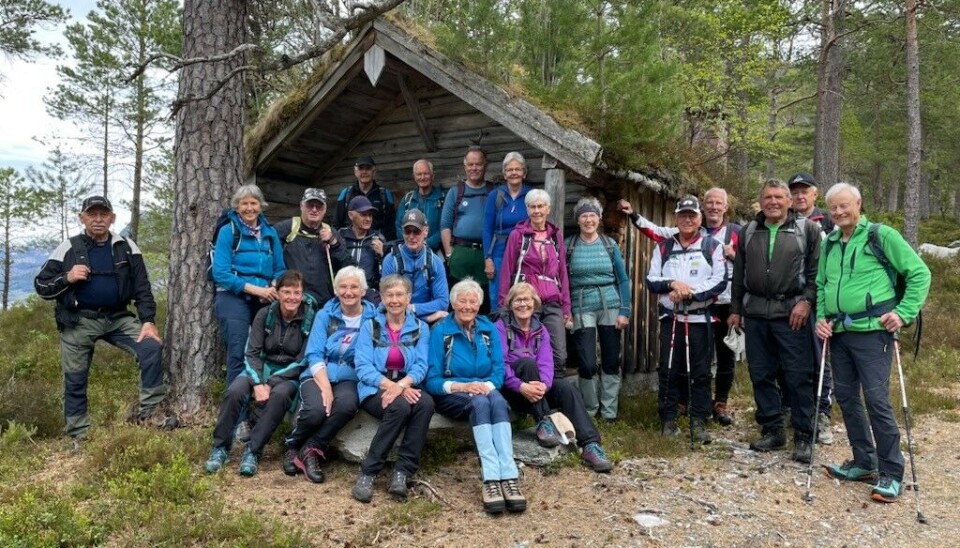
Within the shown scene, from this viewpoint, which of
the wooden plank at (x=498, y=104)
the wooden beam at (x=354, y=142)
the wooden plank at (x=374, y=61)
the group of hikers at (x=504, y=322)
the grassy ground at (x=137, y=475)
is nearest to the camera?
the grassy ground at (x=137, y=475)

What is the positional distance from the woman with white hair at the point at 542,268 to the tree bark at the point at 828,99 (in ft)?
42.3

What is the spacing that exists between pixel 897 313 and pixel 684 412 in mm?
2644

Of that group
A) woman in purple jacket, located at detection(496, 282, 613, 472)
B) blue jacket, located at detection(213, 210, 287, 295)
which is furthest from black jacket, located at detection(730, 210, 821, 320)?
blue jacket, located at detection(213, 210, 287, 295)

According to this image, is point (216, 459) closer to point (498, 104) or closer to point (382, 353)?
point (382, 353)

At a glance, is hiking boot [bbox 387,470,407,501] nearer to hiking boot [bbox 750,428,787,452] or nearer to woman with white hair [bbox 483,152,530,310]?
woman with white hair [bbox 483,152,530,310]

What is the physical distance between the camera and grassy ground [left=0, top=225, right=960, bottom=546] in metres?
3.84

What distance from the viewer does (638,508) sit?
4379mm

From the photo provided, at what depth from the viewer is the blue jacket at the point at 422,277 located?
18.9 ft

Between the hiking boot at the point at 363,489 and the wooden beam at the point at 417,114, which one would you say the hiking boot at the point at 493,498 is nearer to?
the hiking boot at the point at 363,489

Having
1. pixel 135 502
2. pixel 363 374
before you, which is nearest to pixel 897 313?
pixel 363 374

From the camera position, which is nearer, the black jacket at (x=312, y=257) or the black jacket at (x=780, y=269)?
the black jacket at (x=780, y=269)

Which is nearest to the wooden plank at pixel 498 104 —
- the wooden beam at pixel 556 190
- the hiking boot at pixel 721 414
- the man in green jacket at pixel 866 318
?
the wooden beam at pixel 556 190

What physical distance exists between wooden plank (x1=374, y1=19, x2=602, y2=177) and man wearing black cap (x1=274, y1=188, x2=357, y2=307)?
6.61 ft

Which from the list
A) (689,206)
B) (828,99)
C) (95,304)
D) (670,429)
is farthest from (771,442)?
(828,99)
